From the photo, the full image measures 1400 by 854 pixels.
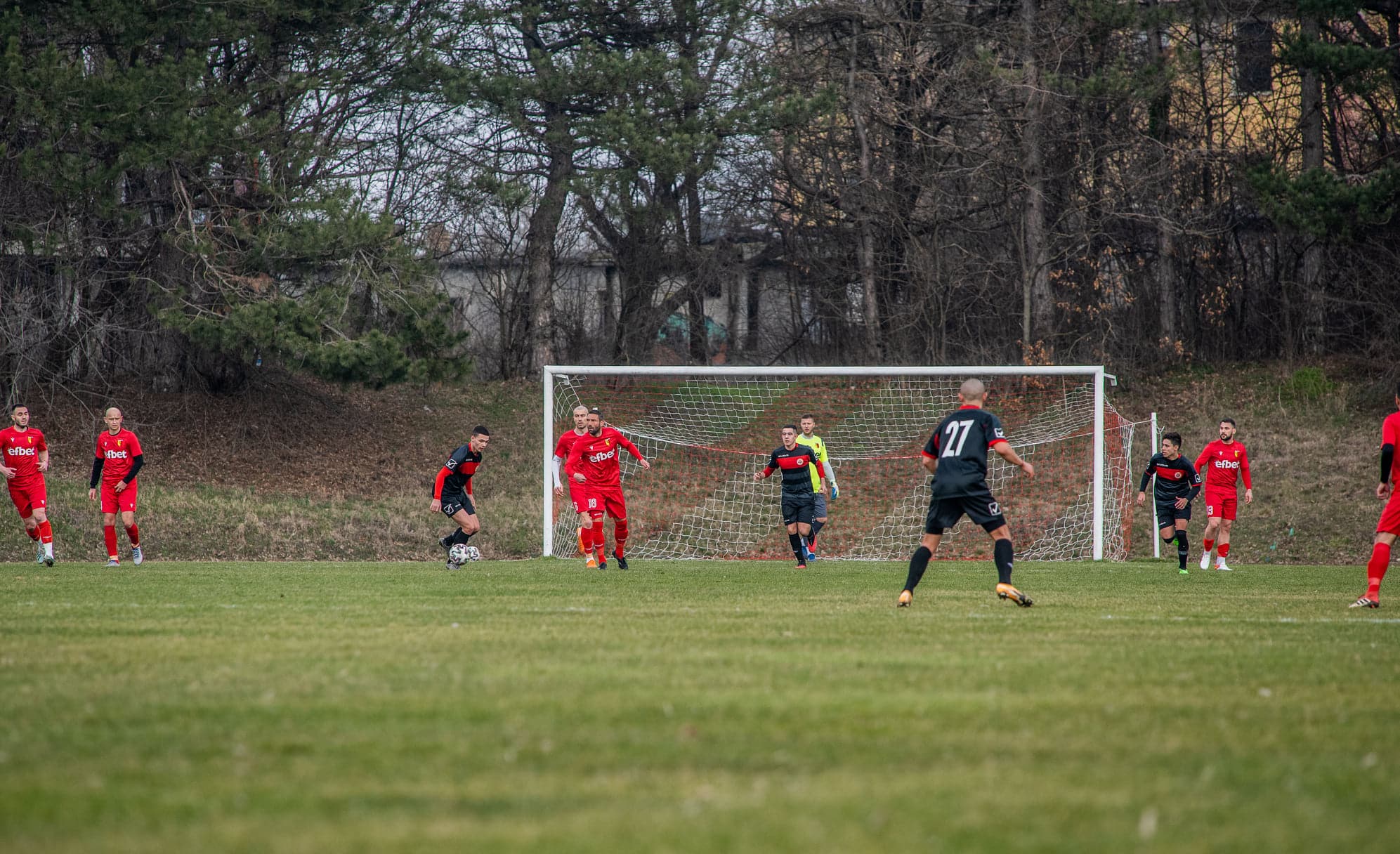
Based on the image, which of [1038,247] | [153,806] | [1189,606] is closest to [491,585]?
[1189,606]

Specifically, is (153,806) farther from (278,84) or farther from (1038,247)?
(1038,247)

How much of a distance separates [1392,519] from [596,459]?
8537 millimetres

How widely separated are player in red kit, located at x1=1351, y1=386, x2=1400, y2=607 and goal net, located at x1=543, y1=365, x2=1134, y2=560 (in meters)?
10.2

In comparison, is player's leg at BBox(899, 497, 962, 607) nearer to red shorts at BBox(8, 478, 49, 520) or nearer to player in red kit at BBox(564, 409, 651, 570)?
player in red kit at BBox(564, 409, 651, 570)

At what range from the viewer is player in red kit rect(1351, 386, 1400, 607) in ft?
34.6

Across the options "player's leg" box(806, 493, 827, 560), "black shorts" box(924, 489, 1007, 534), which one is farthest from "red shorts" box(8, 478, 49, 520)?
"black shorts" box(924, 489, 1007, 534)

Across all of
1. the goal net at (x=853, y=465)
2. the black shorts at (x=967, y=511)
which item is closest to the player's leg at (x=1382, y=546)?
the black shorts at (x=967, y=511)

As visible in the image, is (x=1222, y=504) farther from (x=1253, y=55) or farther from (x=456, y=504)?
(x=1253, y=55)

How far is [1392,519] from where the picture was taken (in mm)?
10531

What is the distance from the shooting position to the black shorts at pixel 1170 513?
55.9 feet

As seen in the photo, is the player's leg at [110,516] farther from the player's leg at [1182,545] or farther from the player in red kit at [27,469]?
the player's leg at [1182,545]

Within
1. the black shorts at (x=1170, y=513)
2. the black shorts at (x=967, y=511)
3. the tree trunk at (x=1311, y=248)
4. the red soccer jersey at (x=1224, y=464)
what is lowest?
the black shorts at (x=1170, y=513)

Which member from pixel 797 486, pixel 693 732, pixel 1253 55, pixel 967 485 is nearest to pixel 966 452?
pixel 967 485

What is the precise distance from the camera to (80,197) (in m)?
22.8
